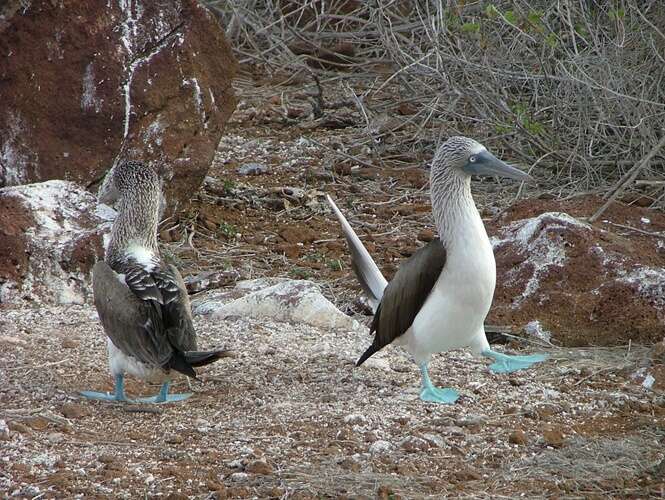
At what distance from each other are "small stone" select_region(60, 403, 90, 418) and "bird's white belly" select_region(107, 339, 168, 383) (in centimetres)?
24

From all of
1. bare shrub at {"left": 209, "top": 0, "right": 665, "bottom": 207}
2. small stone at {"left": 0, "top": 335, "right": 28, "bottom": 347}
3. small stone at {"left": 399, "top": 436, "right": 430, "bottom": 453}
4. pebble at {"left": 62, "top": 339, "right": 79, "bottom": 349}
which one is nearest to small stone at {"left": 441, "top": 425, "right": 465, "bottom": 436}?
small stone at {"left": 399, "top": 436, "right": 430, "bottom": 453}

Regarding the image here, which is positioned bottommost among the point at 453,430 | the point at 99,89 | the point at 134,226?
the point at 453,430

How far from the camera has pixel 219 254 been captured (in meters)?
7.28

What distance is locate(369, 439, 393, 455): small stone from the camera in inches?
172

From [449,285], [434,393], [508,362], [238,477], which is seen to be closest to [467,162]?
[449,285]

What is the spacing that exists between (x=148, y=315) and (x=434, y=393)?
47.4 inches

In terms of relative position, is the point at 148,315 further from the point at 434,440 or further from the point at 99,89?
the point at 99,89

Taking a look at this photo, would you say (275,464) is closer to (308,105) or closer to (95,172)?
(95,172)

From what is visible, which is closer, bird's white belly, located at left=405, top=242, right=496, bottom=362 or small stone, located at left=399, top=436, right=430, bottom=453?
small stone, located at left=399, top=436, right=430, bottom=453

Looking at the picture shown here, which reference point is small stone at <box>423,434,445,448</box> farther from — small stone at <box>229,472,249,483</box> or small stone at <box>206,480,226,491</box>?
small stone at <box>206,480,226,491</box>

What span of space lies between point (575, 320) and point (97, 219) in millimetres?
2644

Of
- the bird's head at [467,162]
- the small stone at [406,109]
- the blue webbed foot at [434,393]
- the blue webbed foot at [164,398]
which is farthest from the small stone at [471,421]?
→ the small stone at [406,109]

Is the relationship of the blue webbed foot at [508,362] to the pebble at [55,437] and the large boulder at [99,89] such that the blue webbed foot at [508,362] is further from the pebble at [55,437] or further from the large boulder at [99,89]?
the large boulder at [99,89]

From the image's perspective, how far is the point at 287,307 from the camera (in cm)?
592
